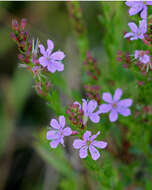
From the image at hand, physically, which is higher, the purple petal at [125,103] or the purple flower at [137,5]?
the purple flower at [137,5]

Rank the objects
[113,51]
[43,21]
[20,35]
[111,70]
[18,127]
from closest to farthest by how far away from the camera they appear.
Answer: [20,35]
[113,51]
[111,70]
[18,127]
[43,21]

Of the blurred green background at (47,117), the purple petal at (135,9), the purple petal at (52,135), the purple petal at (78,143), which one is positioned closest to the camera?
the purple petal at (78,143)

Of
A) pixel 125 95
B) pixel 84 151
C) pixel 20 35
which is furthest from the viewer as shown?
pixel 125 95

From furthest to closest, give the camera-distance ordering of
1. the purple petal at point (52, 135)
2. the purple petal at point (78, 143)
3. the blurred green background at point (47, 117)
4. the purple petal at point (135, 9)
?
the blurred green background at point (47, 117), the purple petal at point (135, 9), the purple petal at point (52, 135), the purple petal at point (78, 143)

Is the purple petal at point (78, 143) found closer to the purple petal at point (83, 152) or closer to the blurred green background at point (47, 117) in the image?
the purple petal at point (83, 152)

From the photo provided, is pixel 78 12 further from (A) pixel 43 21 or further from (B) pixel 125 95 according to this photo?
(A) pixel 43 21

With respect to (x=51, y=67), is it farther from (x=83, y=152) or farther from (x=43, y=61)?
(x=83, y=152)

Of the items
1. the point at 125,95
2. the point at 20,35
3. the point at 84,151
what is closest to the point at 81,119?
the point at 84,151

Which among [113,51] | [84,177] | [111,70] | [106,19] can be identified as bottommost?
[84,177]

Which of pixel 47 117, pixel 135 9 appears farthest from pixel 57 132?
pixel 47 117

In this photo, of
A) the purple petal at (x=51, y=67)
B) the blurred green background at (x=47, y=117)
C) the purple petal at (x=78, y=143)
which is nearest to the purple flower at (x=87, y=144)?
the purple petal at (x=78, y=143)
